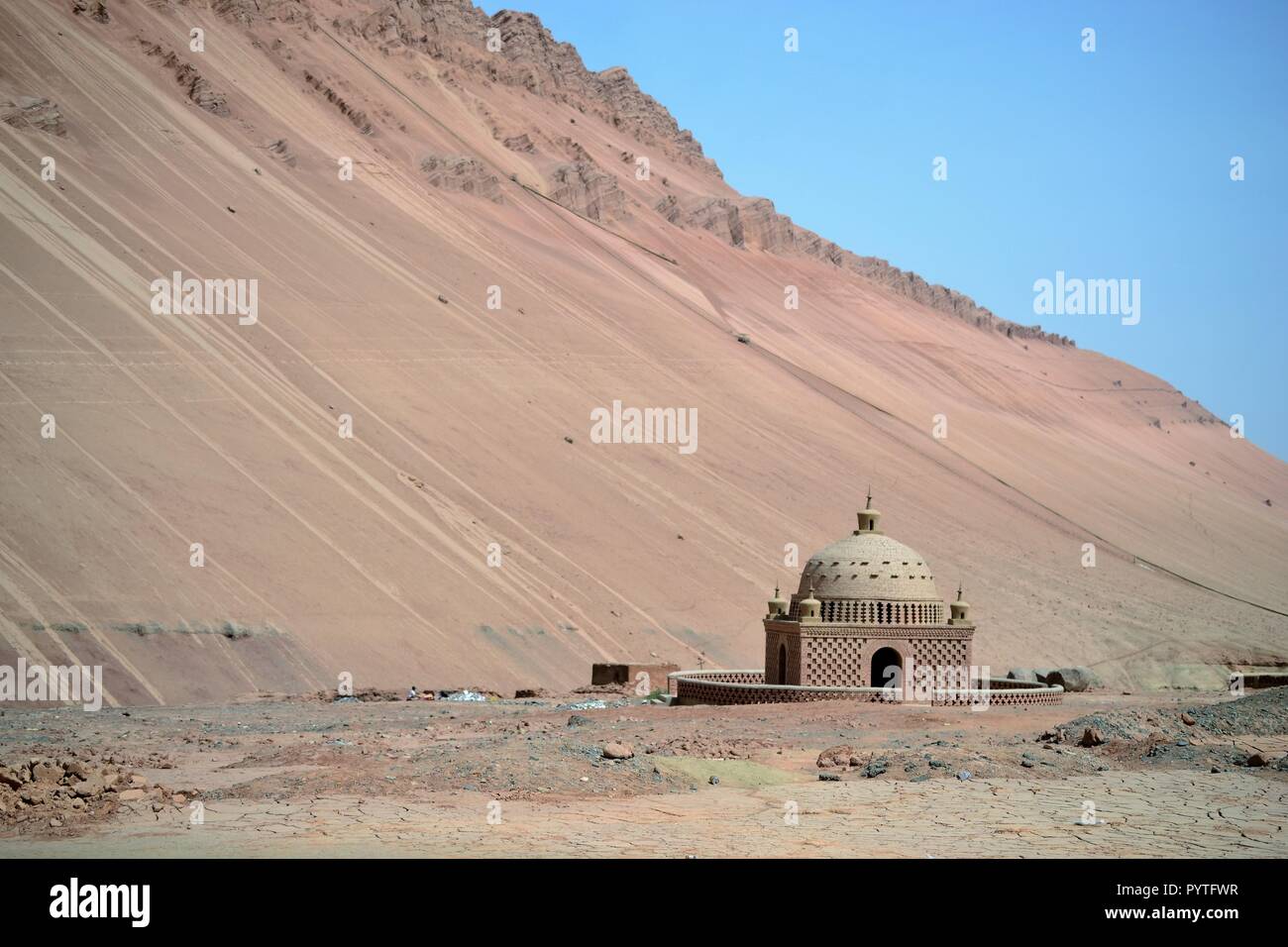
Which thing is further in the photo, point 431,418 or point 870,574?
point 431,418

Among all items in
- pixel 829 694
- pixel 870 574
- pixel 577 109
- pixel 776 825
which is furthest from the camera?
pixel 577 109

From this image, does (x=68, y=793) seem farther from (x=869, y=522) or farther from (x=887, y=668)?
(x=869, y=522)

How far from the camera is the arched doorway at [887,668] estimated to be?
95.6ft

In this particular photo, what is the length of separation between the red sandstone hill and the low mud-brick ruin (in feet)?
23.8

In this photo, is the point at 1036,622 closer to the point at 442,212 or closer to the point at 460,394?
the point at 460,394

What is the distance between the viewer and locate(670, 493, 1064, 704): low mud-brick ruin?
28781 mm

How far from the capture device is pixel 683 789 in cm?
1689

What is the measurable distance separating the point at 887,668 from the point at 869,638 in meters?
0.74

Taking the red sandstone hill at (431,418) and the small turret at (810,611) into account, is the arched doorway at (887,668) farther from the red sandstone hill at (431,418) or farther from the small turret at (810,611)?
the red sandstone hill at (431,418)

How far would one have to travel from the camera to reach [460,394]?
156 feet

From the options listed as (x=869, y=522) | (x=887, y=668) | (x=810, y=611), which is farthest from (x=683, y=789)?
(x=869, y=522)
